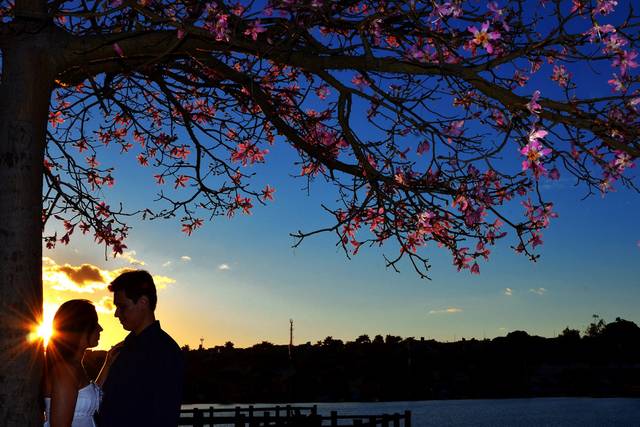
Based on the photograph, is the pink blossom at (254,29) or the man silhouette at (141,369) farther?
the pink blossom at (254,29)

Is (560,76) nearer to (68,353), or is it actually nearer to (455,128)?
(455,128)

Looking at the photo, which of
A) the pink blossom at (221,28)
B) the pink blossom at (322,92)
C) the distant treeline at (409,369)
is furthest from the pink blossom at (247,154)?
the distant treeline at (409,369)

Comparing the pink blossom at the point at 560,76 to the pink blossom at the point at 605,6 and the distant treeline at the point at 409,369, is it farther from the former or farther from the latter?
the distant treeline at the point at 409,369

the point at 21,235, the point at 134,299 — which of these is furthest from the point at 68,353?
the point at 21,235

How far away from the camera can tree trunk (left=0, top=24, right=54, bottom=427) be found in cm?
583

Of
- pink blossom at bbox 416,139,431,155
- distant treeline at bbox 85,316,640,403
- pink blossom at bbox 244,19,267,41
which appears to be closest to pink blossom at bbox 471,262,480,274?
pink blossom at bbox 416,139,431,155

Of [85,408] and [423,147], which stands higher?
[423,147]

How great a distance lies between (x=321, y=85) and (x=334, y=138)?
1.21 m

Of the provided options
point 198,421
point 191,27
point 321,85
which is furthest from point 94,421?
point 198,421

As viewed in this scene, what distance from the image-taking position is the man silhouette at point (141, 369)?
4133 mm

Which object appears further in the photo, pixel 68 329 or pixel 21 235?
pixel 21 235

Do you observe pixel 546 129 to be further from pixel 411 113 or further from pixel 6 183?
pixel 6 183

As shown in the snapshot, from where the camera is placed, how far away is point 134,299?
4379mm

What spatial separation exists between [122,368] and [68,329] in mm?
557
